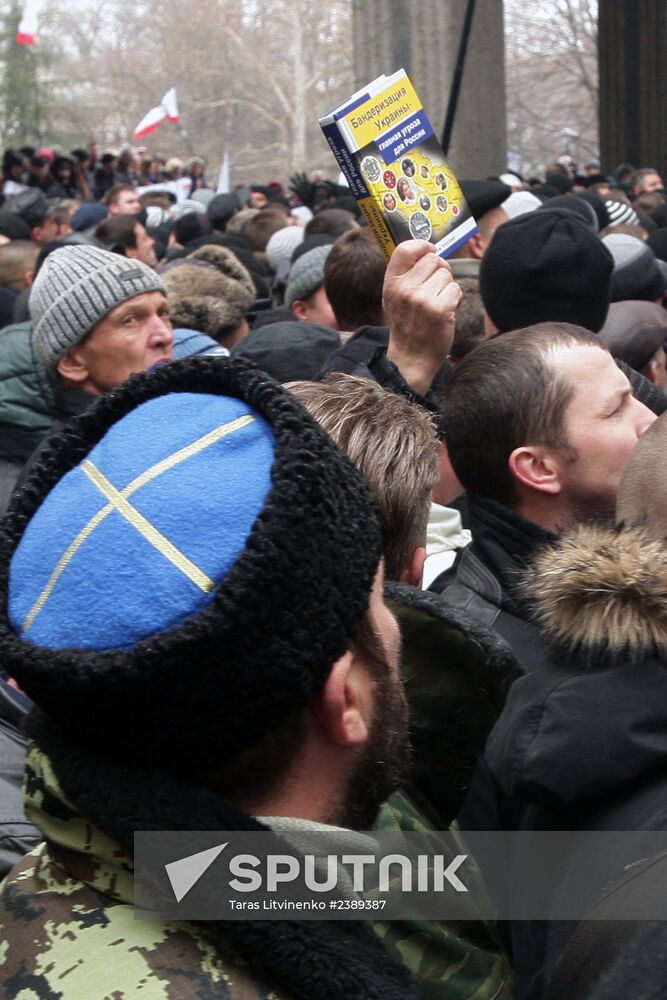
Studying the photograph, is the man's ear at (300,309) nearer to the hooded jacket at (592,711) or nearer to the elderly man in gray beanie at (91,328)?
the elderly man in gray beanie at (91,328)

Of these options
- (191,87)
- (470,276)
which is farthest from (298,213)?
(191,87)

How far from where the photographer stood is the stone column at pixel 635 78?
24625 millimetres

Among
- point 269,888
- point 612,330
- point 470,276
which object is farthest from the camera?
point 470,276

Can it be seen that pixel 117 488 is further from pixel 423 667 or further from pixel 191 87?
pixel 191 87

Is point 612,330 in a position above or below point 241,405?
below

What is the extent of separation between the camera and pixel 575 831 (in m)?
1.84

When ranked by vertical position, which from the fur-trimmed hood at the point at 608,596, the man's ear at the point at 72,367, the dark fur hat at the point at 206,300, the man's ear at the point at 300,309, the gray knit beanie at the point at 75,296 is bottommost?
the man's ear at the point at 300,309

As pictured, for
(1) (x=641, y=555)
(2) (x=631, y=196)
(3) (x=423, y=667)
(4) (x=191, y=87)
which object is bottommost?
(4) (x=191, y=87)

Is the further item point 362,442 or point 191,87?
point 191,87

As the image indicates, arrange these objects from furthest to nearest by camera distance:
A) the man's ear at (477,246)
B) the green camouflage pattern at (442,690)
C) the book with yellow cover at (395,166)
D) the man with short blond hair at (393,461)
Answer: the man's ear at (477,246) → the book with yellow cover at (395,166) → the man with short blond hair at (393,461) → the green camouflage pattern at (442,690)

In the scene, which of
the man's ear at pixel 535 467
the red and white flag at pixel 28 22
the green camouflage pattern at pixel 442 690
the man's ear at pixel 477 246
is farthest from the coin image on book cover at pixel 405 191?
the red and white flag at pixel 28 22

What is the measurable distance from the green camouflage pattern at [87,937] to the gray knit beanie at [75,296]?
9.12 feet

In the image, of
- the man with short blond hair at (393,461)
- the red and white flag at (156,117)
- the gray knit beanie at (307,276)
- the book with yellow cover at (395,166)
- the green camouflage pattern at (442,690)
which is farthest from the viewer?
the red and white flag at (156,117)

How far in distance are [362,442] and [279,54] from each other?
56442 mm
